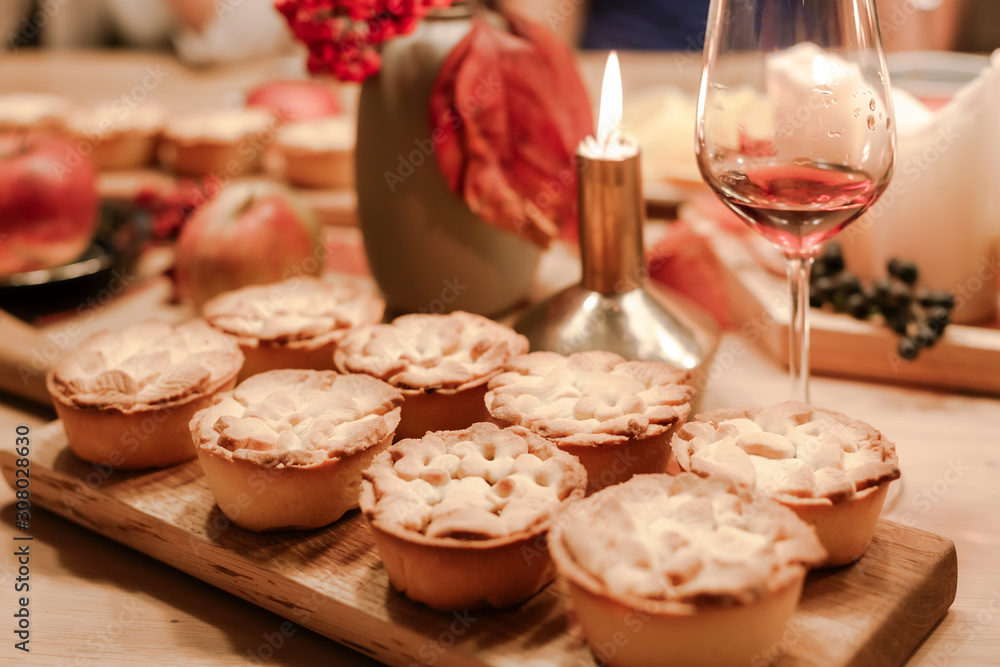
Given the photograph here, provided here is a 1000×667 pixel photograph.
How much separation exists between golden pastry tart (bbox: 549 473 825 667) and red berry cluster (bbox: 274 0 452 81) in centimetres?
72

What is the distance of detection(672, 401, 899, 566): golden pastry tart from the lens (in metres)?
0.76

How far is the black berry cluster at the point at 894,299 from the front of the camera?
3.81 feet

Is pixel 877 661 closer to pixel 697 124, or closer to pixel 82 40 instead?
pixel 697 124

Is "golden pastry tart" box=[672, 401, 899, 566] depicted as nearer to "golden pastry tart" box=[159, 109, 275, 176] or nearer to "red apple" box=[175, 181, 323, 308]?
"red apple" box=[175, 181, 323, 308]

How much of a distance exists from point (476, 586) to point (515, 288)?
0.69m

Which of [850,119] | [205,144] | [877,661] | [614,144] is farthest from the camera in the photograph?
[205,144]

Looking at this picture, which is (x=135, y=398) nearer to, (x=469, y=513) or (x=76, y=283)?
(x=469, y=513)

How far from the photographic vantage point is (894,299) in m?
1.19

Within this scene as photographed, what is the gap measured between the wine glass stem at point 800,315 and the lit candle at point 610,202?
0.67 ft

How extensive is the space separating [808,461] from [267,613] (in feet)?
1.68

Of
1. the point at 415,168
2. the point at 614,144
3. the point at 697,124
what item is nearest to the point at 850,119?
the point at 697,124

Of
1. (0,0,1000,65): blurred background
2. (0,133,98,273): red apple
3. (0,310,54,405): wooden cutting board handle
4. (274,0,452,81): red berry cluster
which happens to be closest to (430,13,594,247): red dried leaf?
(274,0,452,81): red berry cluster

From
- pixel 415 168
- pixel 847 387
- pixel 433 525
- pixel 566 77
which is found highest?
pixel 566 77

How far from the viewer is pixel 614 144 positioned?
1108 mm
